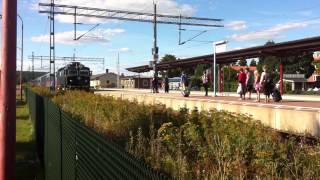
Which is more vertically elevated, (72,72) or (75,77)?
(72,72)

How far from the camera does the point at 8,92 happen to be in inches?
218

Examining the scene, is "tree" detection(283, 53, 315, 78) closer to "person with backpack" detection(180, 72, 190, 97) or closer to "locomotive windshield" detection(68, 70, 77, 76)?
"locomotive windshield" detection(68, 70, 77, 76)

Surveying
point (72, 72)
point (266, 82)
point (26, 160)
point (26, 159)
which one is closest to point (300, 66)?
→ point (72, 72)

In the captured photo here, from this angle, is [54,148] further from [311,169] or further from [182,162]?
[311,169]

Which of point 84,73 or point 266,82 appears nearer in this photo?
point 266,82

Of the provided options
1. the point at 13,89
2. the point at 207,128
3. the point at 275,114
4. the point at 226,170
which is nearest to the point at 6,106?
the point at 13,89

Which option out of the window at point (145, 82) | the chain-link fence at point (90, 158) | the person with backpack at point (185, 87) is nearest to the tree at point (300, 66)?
the window at point (145, 82)

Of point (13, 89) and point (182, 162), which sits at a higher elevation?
point (13, 89)

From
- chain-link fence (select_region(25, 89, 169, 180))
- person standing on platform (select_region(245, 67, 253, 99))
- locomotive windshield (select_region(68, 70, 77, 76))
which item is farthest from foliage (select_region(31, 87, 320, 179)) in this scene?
locomotive windshield (select_region(68, 70, 77, 76))

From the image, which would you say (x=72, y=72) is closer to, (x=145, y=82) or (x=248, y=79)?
(x=248, y=79)

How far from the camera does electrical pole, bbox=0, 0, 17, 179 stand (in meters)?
5.57

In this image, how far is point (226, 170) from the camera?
728 cm

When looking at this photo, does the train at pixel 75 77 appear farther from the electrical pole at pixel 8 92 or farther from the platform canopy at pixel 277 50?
the electrical pole at pixel 8 92

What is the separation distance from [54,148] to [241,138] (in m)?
3.42
